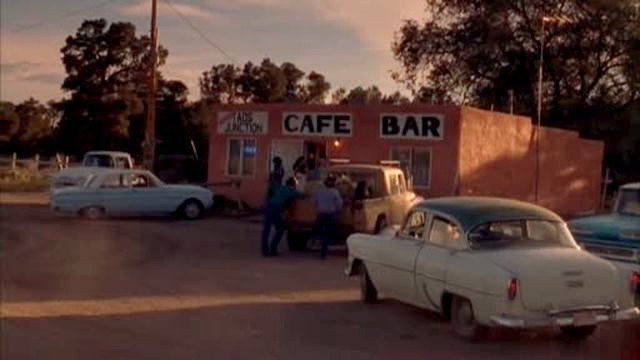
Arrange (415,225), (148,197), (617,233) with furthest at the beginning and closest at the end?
(148,197)
(617,233)
(415,225)

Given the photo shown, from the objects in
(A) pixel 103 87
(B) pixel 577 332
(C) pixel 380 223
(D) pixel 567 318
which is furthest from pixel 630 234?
(A) pixel 103 87

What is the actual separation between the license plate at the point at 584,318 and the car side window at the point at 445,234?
1.60 m

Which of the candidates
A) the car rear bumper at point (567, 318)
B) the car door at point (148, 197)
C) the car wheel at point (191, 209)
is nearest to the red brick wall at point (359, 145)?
the car wheel at point (191, 209)

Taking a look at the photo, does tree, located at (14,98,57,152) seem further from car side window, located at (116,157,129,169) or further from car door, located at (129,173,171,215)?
car side window, located at (116,157,129,169)

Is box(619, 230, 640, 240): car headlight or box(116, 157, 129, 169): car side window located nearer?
box(619, 230, 640, 240): car headlight

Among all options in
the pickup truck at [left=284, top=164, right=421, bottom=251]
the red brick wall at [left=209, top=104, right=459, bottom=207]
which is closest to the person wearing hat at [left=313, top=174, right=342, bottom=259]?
the pickup truck at [left=284, top=164, right=421, bottom=251]

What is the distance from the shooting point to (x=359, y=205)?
74.3 feet

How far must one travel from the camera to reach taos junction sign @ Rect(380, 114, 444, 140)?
33312 millimetres

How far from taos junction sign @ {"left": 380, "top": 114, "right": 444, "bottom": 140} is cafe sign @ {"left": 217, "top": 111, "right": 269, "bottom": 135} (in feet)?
12.7

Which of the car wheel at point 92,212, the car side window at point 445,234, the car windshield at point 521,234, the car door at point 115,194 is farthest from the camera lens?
the car door at point 115,194

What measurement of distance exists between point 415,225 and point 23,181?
63.2 feet

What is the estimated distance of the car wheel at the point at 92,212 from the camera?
29.7m

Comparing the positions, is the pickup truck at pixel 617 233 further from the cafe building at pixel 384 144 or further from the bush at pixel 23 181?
the cafe building at pixel 384 144

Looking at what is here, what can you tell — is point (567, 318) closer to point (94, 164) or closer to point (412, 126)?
point (412, 126)
